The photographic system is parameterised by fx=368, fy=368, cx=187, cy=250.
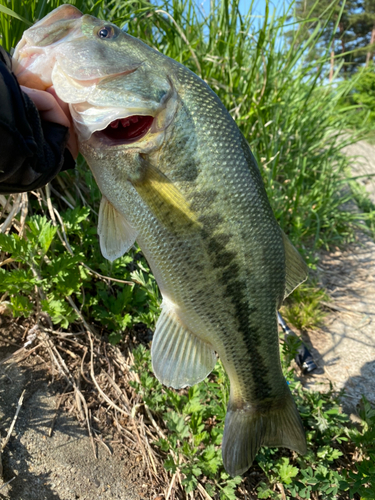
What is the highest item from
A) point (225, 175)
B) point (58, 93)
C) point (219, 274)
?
point (58, 93)

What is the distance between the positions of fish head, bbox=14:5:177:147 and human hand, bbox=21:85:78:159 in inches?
1.3

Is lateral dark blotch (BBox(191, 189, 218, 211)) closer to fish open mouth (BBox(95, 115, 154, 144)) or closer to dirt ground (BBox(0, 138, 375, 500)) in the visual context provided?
fish open mouth (BBox(95, 115, 154, 144))

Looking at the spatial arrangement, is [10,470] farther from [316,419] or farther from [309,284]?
[309,284]

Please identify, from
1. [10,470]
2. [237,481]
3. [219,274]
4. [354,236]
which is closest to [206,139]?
[219,274]

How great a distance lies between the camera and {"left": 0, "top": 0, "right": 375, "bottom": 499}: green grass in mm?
1945

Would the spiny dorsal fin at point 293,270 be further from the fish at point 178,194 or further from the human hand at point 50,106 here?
the human hand at point 50,106

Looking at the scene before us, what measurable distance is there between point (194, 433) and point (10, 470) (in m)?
0.92

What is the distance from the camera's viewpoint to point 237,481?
1.85 metres

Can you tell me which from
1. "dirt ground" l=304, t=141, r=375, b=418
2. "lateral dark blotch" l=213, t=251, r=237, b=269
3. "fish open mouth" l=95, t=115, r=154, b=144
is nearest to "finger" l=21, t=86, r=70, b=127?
"fish open mouth" l=95, t=115, r=154, b=144

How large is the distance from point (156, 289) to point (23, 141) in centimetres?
134

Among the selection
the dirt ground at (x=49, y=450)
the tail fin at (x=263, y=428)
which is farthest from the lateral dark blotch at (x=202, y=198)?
the dirt ground at (x=49, y=450)

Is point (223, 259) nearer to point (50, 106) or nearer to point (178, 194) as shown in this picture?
point (178, 194)

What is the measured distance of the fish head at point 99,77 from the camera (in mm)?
1254

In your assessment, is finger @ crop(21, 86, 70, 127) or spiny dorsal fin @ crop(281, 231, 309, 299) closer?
finger @ crop(21, 86, 70, 127)
